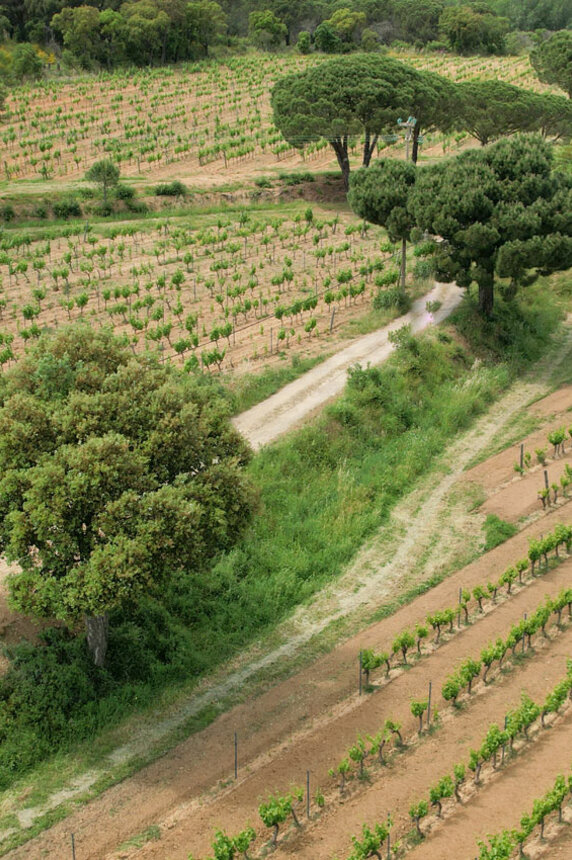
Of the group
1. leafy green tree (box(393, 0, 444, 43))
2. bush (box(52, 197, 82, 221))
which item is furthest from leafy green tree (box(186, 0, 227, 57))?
bush (box(52, 197, 82, 221))

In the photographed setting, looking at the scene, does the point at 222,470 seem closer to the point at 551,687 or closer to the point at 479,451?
the point at 551,687

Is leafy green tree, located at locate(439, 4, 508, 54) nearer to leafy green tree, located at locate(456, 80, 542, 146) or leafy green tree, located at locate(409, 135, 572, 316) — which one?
leafy green tree, located at locate(456, 80, 542, 146)

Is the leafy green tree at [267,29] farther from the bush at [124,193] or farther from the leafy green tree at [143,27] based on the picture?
the bush at [124,193]

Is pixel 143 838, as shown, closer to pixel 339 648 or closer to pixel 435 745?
pixel 435 745

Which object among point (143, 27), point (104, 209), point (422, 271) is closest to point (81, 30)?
point (143, 27)

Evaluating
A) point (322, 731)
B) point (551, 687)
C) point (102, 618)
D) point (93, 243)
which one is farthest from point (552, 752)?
point (93, 243)

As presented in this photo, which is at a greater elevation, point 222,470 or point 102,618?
point 222,470
